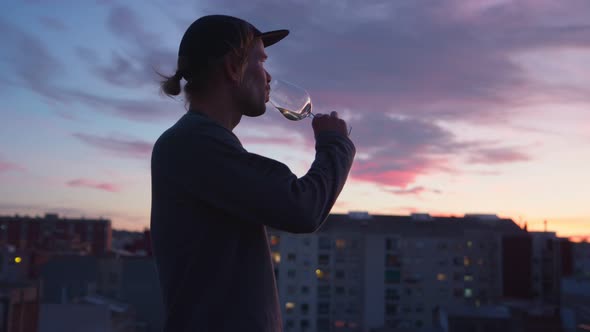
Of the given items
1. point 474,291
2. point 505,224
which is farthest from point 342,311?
point 505,224

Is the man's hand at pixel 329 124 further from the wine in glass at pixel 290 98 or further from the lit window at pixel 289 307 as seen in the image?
the lit window at pixel 289 307

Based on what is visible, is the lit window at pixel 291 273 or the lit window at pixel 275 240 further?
the lit window at pixel 291 273

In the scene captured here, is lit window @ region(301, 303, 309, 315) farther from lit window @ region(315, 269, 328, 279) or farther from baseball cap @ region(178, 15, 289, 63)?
baseball cap @ region(178, 15, 289, 63)

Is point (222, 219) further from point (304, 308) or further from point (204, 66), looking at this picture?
point (304, 308)

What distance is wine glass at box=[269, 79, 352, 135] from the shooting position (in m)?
1.97

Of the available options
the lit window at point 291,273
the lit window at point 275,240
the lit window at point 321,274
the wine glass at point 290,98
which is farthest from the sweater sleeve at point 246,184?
the lit window at point 291,273

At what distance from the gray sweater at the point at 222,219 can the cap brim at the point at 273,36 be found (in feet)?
1.03

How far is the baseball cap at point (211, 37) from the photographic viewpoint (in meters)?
1.37

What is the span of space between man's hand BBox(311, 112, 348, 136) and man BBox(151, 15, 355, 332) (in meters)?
0.05

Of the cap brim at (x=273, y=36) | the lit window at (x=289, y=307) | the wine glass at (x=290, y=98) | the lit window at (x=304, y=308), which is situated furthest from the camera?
the lit window at (x=304, y=308)

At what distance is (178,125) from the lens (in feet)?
4.37

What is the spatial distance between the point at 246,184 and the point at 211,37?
0.35 metres

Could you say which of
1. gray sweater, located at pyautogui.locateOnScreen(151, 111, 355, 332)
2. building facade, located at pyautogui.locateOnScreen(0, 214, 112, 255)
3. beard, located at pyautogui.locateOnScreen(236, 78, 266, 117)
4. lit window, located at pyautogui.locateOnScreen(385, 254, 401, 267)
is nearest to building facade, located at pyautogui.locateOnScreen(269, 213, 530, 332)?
lit window, located at pyautogui.locateOnScreen(385, 254, 401, 267)

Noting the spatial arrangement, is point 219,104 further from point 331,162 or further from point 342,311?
point 342,311
